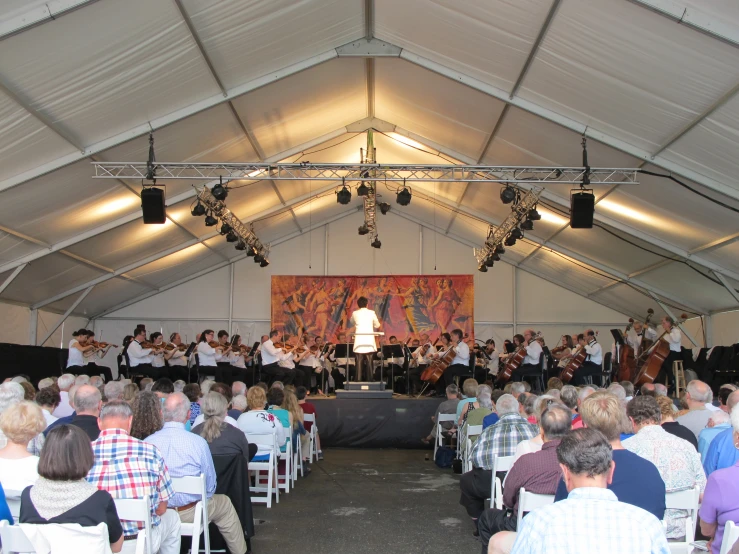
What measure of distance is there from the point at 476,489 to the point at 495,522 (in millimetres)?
1174

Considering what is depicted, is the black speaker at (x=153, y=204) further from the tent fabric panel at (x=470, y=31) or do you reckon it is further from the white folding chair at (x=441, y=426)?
the white folding chair at (x=441, y=426)

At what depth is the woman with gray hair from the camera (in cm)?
505

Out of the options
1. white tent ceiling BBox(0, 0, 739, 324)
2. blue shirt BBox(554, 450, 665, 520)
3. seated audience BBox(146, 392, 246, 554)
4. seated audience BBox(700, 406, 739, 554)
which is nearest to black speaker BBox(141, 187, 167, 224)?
white tent ceiling BBox(0, 0, 739, 324)

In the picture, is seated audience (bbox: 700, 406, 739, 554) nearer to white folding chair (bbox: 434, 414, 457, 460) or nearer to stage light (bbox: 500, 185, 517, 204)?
white folding chair (bbox: 434, 414, 457, 460)

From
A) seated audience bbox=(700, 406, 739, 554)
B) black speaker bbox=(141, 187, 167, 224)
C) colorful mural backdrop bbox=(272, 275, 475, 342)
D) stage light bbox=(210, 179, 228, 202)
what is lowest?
seated audience bbox=(700, 406, 739, 554)

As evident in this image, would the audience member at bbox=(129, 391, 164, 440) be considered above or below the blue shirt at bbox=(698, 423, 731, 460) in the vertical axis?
above

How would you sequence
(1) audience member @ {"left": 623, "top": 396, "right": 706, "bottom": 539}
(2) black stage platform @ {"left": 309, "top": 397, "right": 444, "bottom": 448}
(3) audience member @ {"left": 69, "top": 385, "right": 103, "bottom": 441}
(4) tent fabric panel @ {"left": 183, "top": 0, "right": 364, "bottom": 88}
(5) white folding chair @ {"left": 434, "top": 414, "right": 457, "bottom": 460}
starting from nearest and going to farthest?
1. (1) audience member @ {"left": 623, "top": 396, "right": 706, "bottom": 539}
2. (3) audience member @ {"left": 69, "top": 385, "right": 103, "bottom": 441}
3. (4) tent fabric panel @ {"left": 183, "top": 0, "right": 364, "bottom": 88}
4. (5) white folding chair @ {"left": 434, "top": 414, "right": 457, "bottom": 460}
5. (2) black stage platform @ {"left": 309, "top": 397, "right": 444, "bottom": 448}

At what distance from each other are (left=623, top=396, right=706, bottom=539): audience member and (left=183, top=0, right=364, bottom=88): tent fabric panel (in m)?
6.04

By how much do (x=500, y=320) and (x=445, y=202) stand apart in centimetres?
411

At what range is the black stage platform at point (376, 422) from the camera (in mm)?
11656

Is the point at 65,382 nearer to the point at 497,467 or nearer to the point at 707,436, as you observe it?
the point at 497,467

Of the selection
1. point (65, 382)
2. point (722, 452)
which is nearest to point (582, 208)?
point (722, 452)

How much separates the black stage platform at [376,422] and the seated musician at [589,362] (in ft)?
8.79

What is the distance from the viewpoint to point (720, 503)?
3.01m
